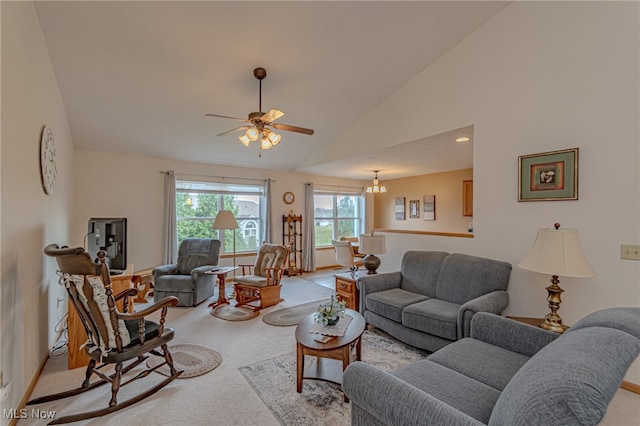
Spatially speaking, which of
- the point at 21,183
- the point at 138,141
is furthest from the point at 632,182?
the point at 138,141

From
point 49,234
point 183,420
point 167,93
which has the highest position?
point 167,93

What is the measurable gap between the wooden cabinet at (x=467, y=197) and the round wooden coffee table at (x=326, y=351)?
4.42m

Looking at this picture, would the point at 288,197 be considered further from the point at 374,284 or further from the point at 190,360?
the point at 190,360

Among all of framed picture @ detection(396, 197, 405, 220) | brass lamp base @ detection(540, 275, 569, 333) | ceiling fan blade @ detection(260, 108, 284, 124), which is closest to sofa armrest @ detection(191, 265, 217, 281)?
ceiling fan blade @ detection(260, 108, 284, 124)

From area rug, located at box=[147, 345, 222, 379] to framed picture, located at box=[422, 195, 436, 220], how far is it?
5.52m

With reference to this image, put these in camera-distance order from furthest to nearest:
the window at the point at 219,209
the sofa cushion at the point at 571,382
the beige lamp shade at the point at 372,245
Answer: the window at the point at 219,209, the beige lamp shade at the point at 372,245, the sofa cushion at the point at 571,382

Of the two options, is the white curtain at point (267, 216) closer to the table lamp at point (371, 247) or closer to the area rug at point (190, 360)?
the table lamp at point (371, 247)

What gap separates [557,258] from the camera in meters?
2.08

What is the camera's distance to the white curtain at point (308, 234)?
6.80 metres

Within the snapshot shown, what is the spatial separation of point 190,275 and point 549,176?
4.75 meters

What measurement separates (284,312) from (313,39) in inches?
134

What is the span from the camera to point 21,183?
2.09 metres

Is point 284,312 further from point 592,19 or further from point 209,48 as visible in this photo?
point 592,19

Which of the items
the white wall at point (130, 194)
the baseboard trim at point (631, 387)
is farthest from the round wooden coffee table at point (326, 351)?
the white wall at point (130, 194)
